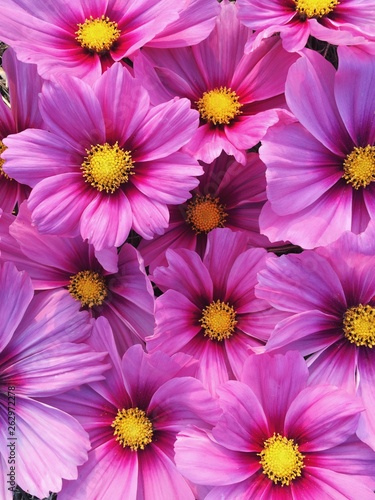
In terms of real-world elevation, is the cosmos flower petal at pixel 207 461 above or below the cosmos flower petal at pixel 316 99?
below

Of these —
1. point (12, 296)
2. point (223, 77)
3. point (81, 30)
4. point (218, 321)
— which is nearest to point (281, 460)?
point (218, 321)

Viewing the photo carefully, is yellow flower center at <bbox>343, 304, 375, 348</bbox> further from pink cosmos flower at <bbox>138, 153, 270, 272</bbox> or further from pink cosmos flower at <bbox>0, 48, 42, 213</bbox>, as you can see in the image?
pink cosmos flower at <bbox>0, 48, 42, 213</bbox>

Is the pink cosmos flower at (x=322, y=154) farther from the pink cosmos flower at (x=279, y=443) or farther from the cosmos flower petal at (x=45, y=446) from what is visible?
A: the cosmos flower petal at (x=45, y=446)

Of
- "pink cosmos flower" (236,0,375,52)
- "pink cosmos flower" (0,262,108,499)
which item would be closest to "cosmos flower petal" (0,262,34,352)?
"pink cosmos flower" (0,262,108,499)

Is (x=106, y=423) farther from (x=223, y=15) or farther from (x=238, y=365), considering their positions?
(x=223, y=15)

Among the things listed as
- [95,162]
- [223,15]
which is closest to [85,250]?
[95,162]

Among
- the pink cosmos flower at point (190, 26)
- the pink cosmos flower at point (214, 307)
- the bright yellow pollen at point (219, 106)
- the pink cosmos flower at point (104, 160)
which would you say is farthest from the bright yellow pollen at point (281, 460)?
the pink cosmos flower at point (190, 26)
